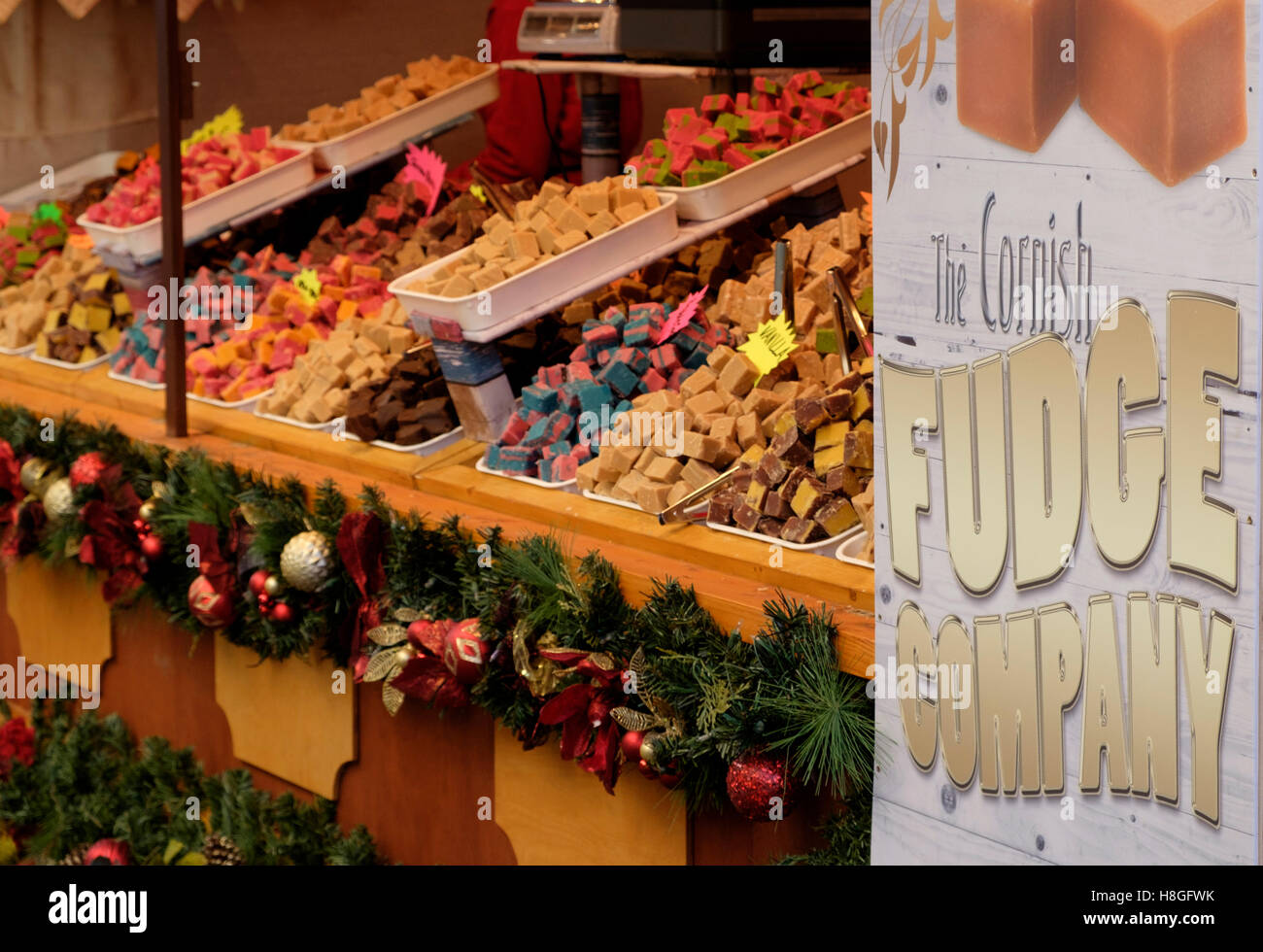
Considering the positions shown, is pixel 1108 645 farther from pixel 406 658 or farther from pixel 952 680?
pixel 406 658

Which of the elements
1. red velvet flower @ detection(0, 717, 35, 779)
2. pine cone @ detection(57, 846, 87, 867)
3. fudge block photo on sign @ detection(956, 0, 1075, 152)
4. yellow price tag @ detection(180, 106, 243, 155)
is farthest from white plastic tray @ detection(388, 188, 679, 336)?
yellow price tag @ detection(180, 106, 243, 155)

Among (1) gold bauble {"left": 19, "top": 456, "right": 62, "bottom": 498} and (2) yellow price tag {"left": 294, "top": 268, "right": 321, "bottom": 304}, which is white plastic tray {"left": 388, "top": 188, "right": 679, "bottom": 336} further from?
(1) gold bauble {"left": 19, "top": 456, "right": 62, "bottom": 498}

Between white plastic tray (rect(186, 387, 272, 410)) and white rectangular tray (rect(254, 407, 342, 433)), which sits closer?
white rectangular tray (rect(254, 407, 342, 433))

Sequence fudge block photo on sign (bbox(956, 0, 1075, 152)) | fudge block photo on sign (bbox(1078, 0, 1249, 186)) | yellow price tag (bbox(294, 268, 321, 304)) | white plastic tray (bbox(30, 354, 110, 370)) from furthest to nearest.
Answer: white plastic tray (bbox(30, 354, 110, 370)) → yellow price tag (bbox(294, 268, 321, 304)) → fudge block photo on sign (bbox(956, 0, 1075, 152)) → fudge block photo on sign (bbox(1078, 0, 1249, 186))

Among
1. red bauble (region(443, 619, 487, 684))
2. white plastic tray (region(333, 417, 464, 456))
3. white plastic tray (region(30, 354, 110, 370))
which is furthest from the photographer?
white plastic tray (region(30, 354, 110, 370))

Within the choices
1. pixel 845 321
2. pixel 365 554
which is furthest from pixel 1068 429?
pixel 365 554

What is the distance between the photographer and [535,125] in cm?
377

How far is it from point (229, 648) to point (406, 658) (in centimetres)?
76

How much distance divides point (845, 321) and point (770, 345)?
14 centimetres

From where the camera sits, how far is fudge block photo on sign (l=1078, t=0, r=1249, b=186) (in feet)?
4.99

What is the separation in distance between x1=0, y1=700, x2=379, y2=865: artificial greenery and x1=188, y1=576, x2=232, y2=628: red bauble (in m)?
0.39

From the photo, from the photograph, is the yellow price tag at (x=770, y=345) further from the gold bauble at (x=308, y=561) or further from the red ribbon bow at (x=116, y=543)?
the red ribbon bow at (x=116, y=543)

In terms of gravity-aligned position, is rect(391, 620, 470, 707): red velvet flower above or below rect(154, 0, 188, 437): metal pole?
below
